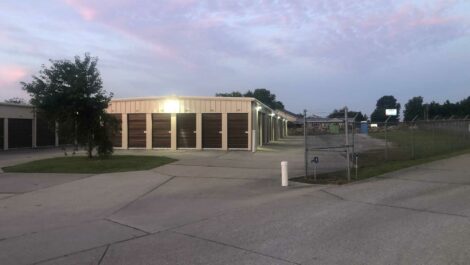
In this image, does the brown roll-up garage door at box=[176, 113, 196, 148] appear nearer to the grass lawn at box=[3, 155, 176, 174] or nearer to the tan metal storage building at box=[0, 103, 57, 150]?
the tan metal storage building at box=[0, 103, 57, 150]

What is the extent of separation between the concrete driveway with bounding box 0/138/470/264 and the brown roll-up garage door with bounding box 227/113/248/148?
15.3m

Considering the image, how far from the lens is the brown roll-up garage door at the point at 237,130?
101 feet

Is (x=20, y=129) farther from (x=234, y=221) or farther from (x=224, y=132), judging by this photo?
(x=234, y=221)

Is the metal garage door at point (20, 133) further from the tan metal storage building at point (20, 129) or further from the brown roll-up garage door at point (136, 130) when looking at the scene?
the brown roll-up garage door at point (136, 130)

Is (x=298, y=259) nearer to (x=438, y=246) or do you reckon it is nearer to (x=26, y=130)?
(x=438, y=246)

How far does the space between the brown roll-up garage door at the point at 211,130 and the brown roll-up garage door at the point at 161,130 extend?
2.37 m

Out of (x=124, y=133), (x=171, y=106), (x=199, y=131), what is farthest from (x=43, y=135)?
(x=199, y=131)

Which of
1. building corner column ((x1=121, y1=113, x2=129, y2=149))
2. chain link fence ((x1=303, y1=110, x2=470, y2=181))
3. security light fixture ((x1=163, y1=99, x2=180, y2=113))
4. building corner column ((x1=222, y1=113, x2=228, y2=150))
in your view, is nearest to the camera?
chain link fence ((x1=303, y1=110, x2=470, y2=181))

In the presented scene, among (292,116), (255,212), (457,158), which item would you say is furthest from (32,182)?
(292,116)

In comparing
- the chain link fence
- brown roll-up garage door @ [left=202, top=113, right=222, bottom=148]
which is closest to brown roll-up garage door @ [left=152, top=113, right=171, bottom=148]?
brown roll-up garage door @ [left=202, top=113, right=222, bottom=148]

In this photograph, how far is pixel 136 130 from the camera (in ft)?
107

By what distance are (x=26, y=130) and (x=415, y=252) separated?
34768 mm

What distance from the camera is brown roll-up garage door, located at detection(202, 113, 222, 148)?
102ft

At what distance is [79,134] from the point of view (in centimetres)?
2078
